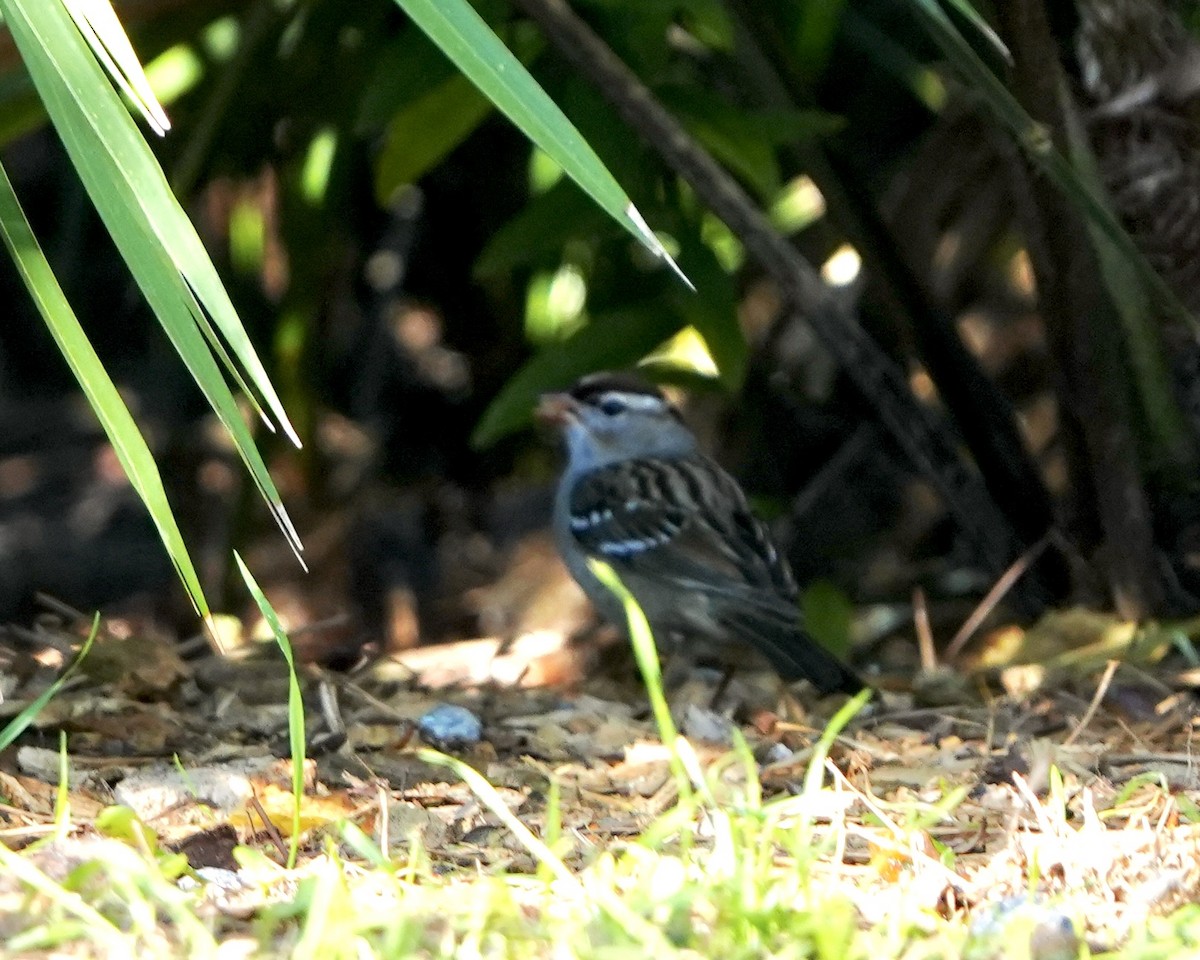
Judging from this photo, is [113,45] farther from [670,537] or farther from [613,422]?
[613,422]

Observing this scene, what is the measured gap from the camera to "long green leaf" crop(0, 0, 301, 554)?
62.0 inches

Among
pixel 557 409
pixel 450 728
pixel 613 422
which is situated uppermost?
pixel 450 728

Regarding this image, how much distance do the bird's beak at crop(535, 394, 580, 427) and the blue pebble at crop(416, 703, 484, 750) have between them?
4.86 feet

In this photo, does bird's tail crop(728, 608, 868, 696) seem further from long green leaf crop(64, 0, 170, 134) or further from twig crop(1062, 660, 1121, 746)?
long green leaf crop(64, 0, 170, 134)

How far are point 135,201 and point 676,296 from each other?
1815 mm

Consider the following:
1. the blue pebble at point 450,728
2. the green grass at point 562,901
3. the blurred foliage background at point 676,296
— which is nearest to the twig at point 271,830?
the green grass at point 562,901

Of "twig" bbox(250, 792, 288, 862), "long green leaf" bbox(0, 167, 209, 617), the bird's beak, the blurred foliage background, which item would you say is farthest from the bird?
"long green leaf" bbox(0, 167, 209, 617)

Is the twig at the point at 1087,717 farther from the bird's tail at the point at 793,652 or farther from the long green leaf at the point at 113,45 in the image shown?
the long green leaf at the point at 113,45

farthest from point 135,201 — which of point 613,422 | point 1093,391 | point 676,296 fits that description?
point 613,422

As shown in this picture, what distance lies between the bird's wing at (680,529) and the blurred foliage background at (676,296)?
0.17m

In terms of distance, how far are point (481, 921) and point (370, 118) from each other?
1905 mm

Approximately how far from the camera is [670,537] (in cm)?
378

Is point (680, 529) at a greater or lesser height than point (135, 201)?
lesser

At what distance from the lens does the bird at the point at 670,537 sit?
133 inches
